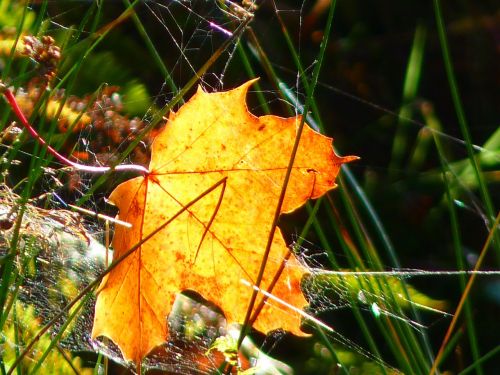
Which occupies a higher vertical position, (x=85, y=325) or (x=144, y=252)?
(x=144, y=252)

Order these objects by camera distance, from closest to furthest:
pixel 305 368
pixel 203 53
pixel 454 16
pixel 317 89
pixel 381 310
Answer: pixel 381 310 < pixel 305 368 < pixel 203 53 < pixel 317 89 < pixel 454 16

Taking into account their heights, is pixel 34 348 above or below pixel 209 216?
below

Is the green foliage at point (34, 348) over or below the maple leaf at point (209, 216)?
below

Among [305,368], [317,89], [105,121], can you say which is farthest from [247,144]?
[317,89]

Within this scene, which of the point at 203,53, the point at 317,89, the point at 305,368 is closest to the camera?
the point at 305,368

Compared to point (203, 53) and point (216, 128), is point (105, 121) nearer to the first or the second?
point (216, 128)

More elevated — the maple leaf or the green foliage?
the maple leaf

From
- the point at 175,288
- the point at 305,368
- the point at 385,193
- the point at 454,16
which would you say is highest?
the point at 454,16

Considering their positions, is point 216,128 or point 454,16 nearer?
point 216,128
